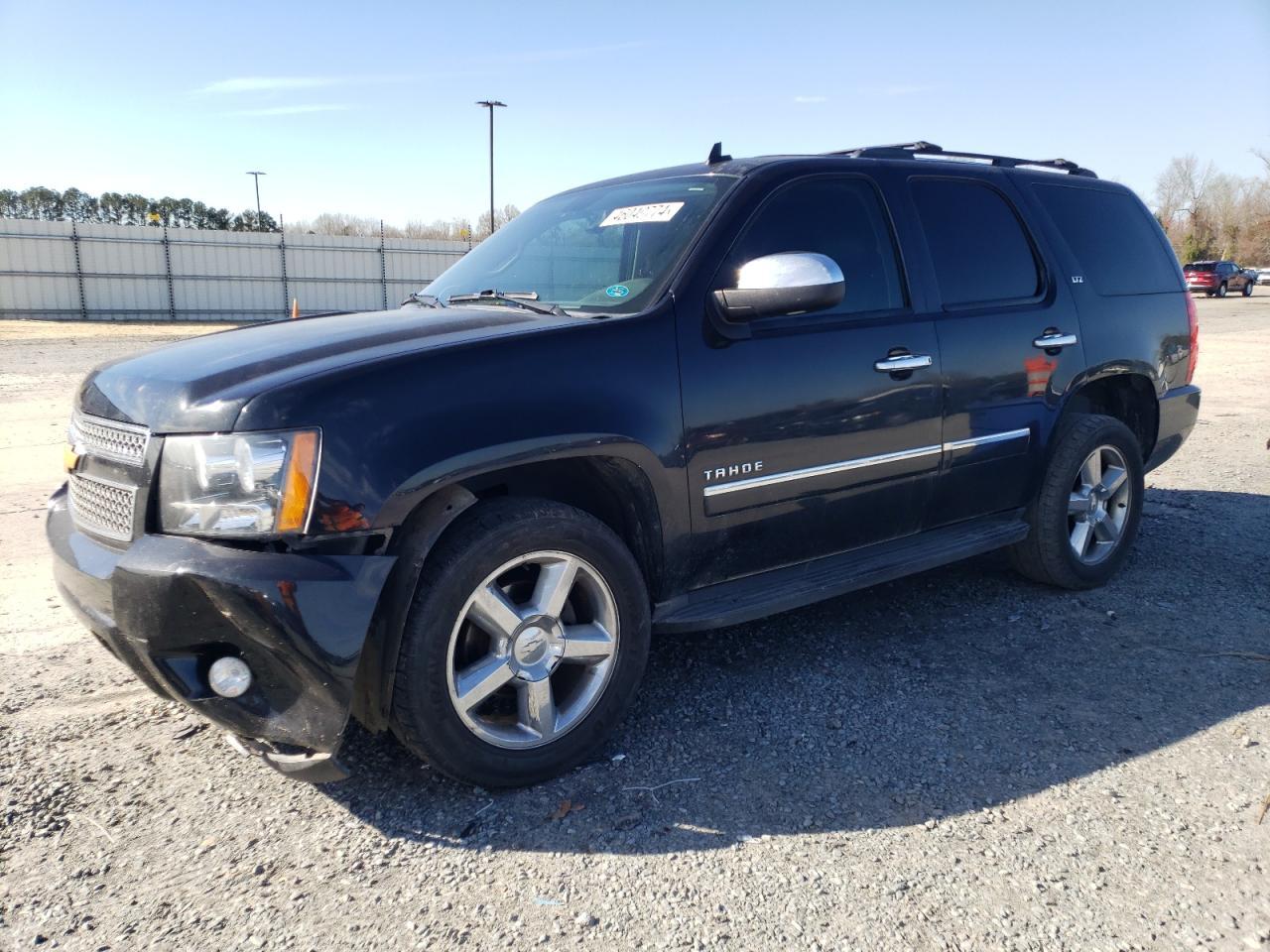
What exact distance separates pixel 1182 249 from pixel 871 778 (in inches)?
2740

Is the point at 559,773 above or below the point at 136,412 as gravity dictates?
below

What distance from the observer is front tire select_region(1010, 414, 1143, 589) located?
442 cm

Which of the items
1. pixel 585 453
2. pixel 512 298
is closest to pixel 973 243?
pixel 512 298

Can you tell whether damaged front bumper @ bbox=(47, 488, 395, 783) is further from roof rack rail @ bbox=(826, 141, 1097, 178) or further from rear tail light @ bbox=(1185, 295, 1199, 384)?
rear tail light @ bbox=(1185, 295, 1199, 384)

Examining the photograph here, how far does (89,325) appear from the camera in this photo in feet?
84.9

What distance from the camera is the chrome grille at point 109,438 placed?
8.73 feet

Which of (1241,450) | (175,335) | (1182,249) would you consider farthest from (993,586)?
(1182,249)

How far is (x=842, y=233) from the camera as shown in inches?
147

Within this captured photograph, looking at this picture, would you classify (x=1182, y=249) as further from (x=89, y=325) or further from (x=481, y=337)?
(x=481, y=337)

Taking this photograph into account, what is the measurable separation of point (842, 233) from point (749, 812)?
2231 millimetres

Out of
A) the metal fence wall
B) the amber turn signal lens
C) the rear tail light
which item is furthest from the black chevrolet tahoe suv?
the metal fence wall

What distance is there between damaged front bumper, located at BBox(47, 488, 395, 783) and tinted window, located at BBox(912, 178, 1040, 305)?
2721 millimetres

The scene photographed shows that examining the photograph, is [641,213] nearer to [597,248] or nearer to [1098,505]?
[597,248]

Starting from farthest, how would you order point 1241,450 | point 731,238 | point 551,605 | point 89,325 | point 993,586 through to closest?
point 89,325
point 1241,450
point 993,586
point 731,238
point 551,605
